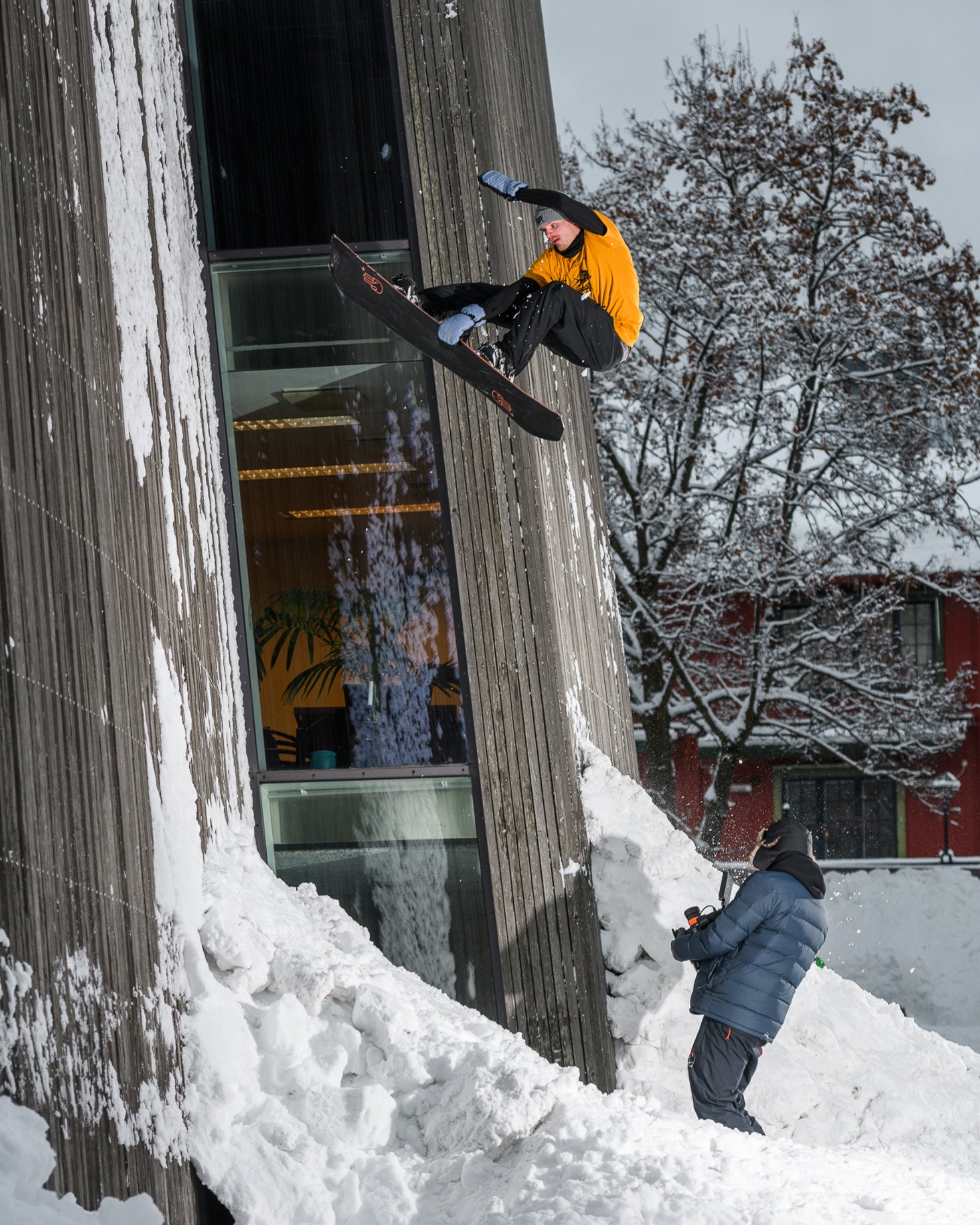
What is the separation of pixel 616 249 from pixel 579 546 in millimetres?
3173

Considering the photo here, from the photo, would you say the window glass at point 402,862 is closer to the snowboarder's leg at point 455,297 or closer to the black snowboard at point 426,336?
the black snowboard at point 426,336

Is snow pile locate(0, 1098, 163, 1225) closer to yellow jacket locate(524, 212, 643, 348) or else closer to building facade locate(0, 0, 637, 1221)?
building facade locate(0, 0, 637, 1221)

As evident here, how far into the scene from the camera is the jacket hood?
5.07 meters

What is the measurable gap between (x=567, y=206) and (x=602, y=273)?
499mm

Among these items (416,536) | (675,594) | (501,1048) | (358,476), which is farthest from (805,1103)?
(675,594)

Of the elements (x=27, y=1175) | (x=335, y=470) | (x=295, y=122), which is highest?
(x=295, y=122)

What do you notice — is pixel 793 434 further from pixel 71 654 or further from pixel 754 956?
pixel 71 654

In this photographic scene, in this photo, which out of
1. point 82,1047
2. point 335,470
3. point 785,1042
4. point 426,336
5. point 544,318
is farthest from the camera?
point 335,470

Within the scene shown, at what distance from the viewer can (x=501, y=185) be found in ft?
17.3

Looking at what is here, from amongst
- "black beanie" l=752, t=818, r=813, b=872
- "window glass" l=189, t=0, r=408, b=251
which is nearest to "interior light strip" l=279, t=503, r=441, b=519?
"window glass" l=189, t=0, r=408, b=251

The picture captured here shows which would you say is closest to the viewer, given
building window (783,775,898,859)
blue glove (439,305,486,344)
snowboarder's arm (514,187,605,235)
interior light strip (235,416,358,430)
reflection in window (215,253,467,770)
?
snowboarder's arm (514,187,605,235)

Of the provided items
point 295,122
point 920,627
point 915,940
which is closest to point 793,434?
point 915,940

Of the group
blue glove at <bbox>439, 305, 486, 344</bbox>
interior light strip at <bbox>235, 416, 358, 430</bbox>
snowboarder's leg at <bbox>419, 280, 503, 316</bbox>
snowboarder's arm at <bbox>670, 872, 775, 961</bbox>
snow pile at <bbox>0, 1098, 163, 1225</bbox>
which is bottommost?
snowboarder's arm at <bbox>670, 872, 775, 961</bbox>

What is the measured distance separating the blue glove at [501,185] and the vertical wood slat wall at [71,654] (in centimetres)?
181
